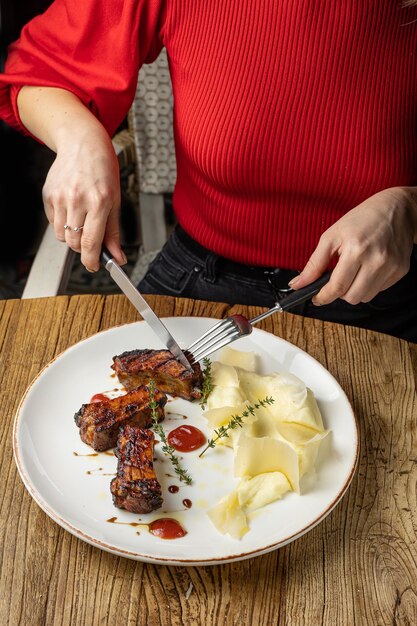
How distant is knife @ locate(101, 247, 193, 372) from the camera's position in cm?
136

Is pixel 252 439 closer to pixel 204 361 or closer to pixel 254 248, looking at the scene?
pixel 204 361

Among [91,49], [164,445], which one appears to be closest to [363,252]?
[164,445]

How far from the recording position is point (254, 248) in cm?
176

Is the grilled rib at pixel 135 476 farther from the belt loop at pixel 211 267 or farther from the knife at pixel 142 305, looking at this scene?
the belt loop at pixel 211 267

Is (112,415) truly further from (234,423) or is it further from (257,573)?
(257,573)

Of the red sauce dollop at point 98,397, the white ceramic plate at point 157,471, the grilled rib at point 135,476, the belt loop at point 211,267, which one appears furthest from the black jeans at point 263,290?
the grilled rib at point 135,476

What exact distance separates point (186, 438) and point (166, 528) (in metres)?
0.20

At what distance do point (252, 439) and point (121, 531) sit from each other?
243 mm

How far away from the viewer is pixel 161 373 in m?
1.36

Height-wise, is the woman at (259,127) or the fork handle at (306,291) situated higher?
the woman at (259,127)

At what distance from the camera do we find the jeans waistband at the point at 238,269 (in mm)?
1761

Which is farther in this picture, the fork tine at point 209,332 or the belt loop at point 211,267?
the belt loop at point 211,267

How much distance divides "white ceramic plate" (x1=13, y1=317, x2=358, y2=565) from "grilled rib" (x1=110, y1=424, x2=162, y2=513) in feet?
0.07

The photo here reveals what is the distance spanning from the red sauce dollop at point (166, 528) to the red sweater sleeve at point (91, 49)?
1.00 m
